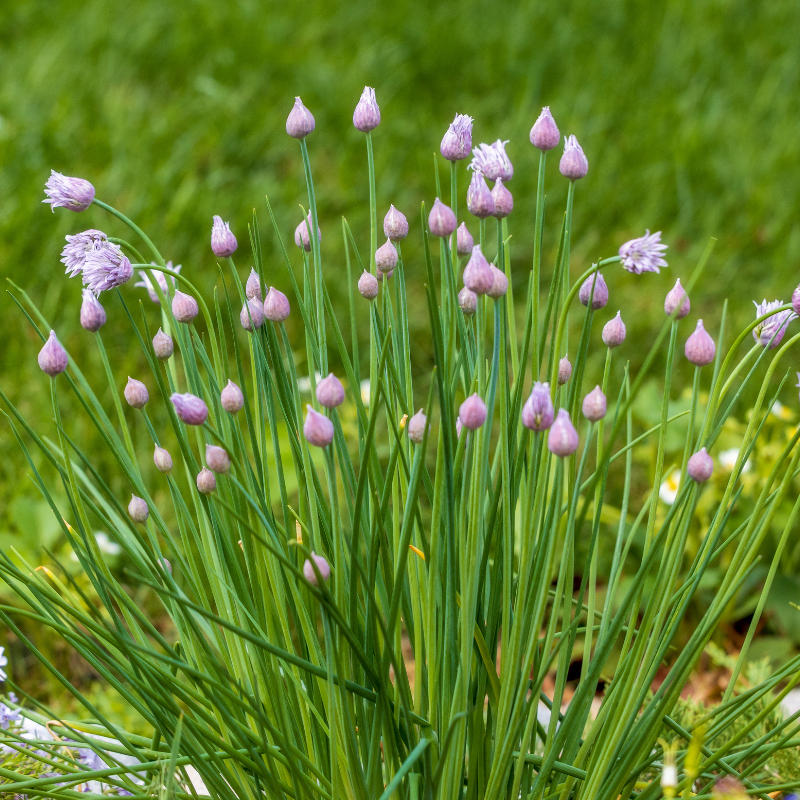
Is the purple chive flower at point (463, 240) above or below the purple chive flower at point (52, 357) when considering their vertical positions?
above

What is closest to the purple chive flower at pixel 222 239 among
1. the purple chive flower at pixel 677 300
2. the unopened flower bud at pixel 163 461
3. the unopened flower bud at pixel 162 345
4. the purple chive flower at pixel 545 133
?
the unopened flower bud at pixel 162 345

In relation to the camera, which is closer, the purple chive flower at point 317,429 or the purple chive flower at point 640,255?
the purple chive flower at point 317,429

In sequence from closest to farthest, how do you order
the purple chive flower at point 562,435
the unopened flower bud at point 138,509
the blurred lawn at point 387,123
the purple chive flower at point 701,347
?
the purple chive flower at point 562,435 < the purple chive flower at point 701,347 < the unopened flower bud at point 138,509 < the blurred lawn at point 387,123

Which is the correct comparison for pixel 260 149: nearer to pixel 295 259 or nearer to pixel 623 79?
pixel 295 259

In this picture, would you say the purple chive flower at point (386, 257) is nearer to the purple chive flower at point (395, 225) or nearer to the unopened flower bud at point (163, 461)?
the purple chive flower at point (395, 225)

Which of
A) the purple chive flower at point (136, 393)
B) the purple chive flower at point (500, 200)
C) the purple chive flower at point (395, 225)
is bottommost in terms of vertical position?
the purple chive flower at point (136, 393)

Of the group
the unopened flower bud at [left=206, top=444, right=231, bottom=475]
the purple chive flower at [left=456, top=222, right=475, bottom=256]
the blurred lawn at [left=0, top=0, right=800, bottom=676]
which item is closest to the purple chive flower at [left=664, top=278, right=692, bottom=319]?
the purple chive flower at [left=456, top=222, right=475, bottom=256]

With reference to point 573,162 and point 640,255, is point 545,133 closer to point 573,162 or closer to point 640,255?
point 573,162

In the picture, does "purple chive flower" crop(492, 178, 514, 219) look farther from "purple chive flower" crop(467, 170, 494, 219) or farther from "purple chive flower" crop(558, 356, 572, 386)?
"purple chive flower" crop(558, 356, 572, 386)
